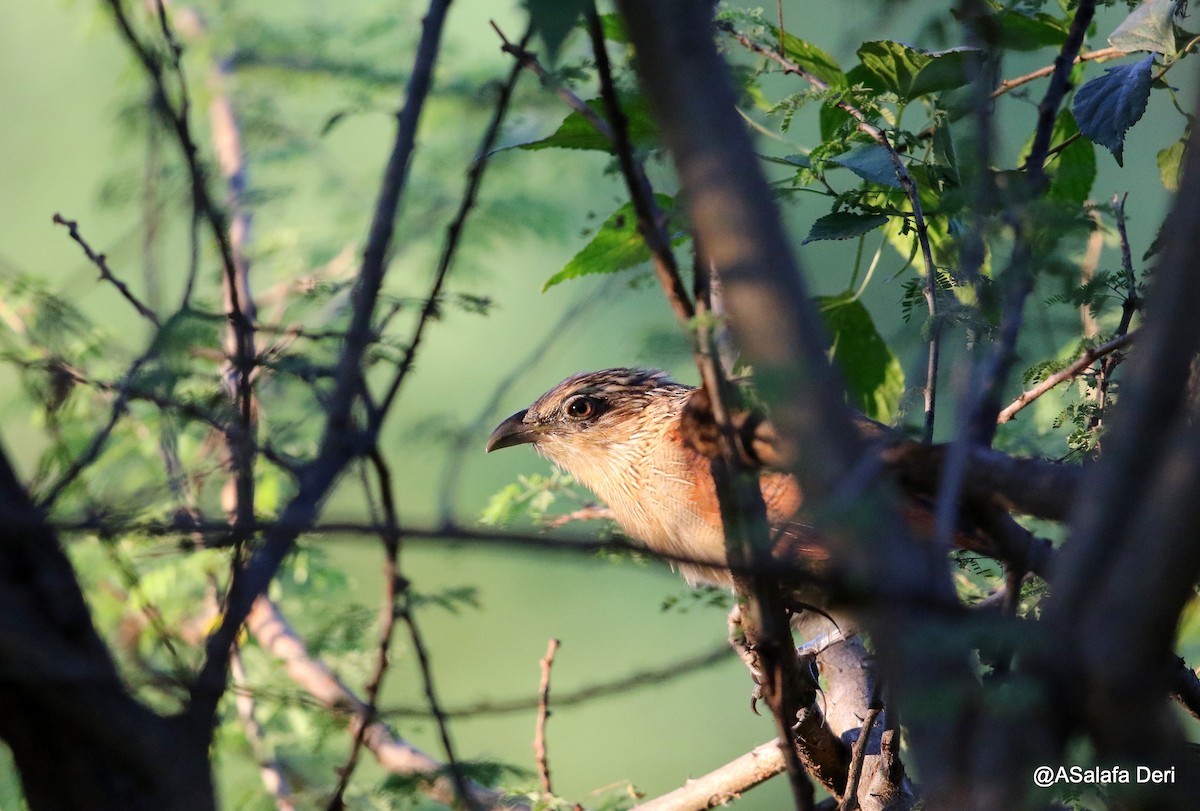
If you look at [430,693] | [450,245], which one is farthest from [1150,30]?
[430,693]

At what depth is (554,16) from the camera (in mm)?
1066

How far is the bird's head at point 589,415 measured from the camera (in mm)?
3287

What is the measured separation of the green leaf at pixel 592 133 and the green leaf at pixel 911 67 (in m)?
0.62

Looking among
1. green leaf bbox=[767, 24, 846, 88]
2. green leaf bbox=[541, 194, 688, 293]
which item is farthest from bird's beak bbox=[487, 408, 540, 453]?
green leaf bbox=[767, 24, 846, 88]

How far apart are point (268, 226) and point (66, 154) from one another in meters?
3.44

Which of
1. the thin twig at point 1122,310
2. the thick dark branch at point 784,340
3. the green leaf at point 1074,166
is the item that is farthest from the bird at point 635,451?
the thick dark branch at point 784,340

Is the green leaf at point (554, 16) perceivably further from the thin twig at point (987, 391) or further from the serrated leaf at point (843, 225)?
the serrated leaf at point (843, 225)

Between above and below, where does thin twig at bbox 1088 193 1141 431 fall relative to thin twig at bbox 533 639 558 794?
above

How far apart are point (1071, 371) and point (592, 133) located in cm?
107

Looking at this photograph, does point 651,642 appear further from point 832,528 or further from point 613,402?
point 832,528

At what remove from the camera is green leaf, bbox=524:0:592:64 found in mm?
1067

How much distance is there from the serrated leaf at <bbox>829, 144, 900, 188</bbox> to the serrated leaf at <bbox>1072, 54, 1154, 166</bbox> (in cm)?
44

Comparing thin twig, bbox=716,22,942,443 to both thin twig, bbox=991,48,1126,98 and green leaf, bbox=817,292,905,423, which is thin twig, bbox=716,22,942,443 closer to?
thin twig, bbox=991,48,1126,98

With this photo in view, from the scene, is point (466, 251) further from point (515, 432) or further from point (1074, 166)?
point (1074, 166)
